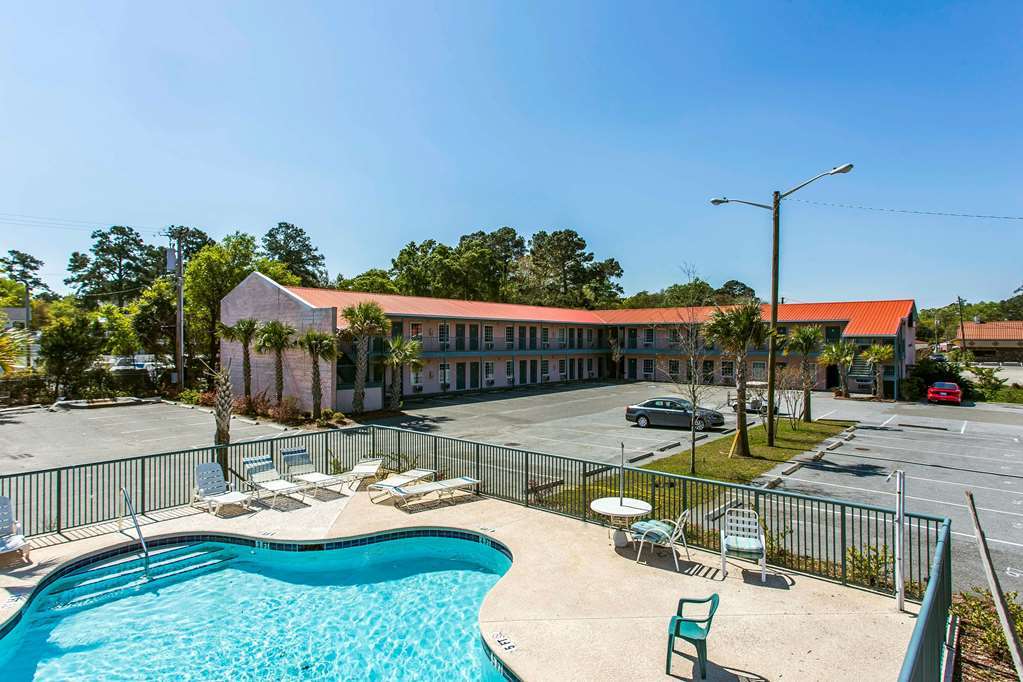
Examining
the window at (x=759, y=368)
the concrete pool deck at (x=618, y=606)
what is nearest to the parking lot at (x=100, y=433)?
the concrete pool deck at (x=618, y=606)

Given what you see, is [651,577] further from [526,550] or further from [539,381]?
[539,381]

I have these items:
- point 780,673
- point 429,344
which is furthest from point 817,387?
point 780,673

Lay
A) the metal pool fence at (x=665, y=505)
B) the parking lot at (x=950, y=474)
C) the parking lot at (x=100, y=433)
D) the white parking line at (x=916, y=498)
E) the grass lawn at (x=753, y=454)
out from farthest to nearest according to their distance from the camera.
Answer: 1. the parking lot at (x=100, y=433)
2. the grass lawn at (x=753, y=454)
3. the white parking line at (x=916, y=498)
4. the parking lot at (x=950, y=474)
5. the metal pool fence at (x=665, y=505)

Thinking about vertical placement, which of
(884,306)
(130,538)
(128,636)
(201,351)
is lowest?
(128,636)

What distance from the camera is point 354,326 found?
2652 centimetres

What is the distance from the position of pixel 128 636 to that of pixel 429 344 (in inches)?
1063

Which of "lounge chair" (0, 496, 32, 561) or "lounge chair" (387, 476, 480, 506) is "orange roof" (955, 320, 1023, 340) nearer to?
"lounge chair" (387, 476, 480, 506)

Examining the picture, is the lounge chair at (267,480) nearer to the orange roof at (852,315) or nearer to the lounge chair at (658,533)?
the lounge chair at (658,533)

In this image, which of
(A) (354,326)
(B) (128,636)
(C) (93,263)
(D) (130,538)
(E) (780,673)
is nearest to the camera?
(E) (780,673)

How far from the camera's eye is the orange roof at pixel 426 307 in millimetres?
31672

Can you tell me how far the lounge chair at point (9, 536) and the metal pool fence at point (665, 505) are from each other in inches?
17.4

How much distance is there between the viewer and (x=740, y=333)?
17.2 metres

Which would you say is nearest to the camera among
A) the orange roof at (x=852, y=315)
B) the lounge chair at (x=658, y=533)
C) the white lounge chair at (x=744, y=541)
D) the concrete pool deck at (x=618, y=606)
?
the concrete pool deck at (x=618, y=606)

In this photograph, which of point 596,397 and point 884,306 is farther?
point 884,306
